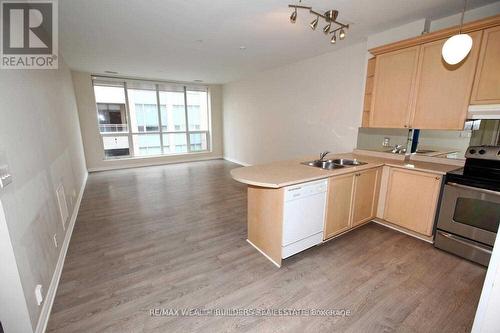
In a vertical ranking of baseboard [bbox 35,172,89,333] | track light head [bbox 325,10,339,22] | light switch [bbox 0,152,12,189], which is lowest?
baseboard [bbox 35,172,89,333]

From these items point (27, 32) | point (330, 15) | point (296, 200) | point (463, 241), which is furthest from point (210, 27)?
point (463, 241)

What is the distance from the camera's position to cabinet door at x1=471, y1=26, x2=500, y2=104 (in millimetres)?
2137

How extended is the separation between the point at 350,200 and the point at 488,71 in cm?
189

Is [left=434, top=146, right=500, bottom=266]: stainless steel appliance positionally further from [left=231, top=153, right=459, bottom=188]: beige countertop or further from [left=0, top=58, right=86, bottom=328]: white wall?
[left=0, top=58, right=86, bottom=328]: white wall

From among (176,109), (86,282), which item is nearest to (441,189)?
(86,282)

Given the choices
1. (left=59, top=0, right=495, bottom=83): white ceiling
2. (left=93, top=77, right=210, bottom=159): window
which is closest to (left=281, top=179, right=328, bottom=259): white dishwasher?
(left=59, top=0, right=495, bottom=83): white ceiling

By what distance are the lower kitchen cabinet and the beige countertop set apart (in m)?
0.11

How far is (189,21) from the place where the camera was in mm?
2596

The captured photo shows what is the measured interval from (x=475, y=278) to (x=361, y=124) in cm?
224

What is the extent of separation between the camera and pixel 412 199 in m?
2.66

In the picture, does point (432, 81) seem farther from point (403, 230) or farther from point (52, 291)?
point (52, 291)

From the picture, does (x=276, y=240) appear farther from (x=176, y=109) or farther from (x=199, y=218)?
(x=176, y=109)

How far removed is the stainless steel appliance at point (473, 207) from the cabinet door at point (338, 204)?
38.2 inches

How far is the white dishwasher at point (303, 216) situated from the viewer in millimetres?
2107
